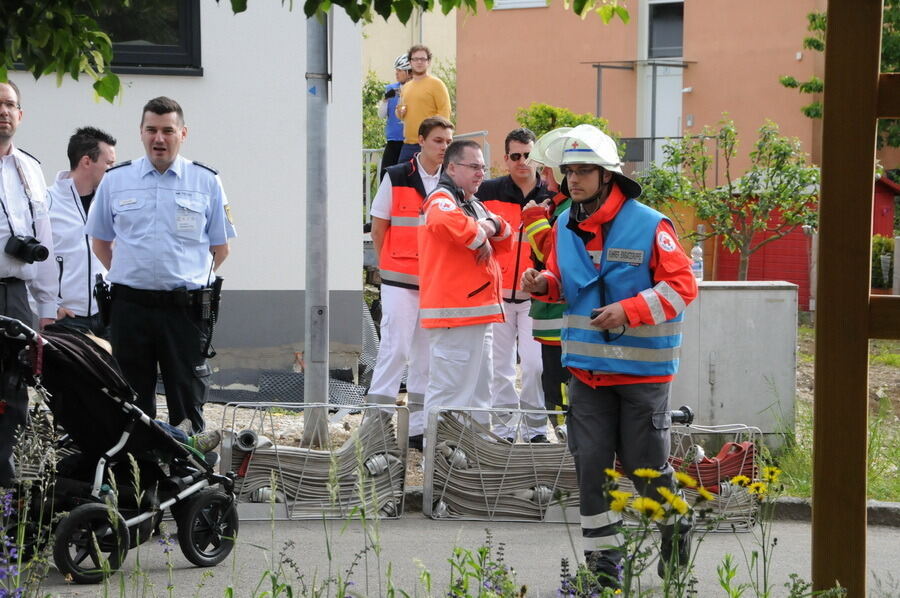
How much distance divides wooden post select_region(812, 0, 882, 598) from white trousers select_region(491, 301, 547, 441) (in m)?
5.04

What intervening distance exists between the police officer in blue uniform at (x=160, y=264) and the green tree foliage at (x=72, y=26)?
7.49ft

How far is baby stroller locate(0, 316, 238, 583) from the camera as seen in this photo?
5.41 m

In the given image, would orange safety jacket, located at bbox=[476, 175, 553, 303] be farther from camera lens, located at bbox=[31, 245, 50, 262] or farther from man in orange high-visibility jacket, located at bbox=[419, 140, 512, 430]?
camera lens, located at bbox=[31, 245, 50, 262]

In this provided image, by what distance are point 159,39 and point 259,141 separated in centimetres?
120

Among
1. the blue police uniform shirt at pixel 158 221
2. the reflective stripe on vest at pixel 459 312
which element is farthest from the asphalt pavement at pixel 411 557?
the blue police uniform shirt at pixel 158 221

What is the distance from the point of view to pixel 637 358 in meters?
5.33

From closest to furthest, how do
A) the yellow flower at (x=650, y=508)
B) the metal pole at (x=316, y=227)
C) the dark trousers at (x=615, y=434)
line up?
1. the yellow flower at (x=650, y=508)
2. the dark trousers at (x=615, y=434)
3. the metal pole at (x=316, y=227)

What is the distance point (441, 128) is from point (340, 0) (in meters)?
4.33

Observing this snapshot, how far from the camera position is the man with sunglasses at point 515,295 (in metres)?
8.64

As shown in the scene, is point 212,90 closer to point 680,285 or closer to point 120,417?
point 120,417

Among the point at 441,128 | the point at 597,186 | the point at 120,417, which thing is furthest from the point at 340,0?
the point at 441,128

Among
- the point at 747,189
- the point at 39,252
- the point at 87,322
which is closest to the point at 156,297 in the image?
the point at 39,252

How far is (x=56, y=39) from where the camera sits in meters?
4.34

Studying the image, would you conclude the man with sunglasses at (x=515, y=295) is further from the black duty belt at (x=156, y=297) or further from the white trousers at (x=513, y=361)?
the black duty belt at (x=156, y=297)
